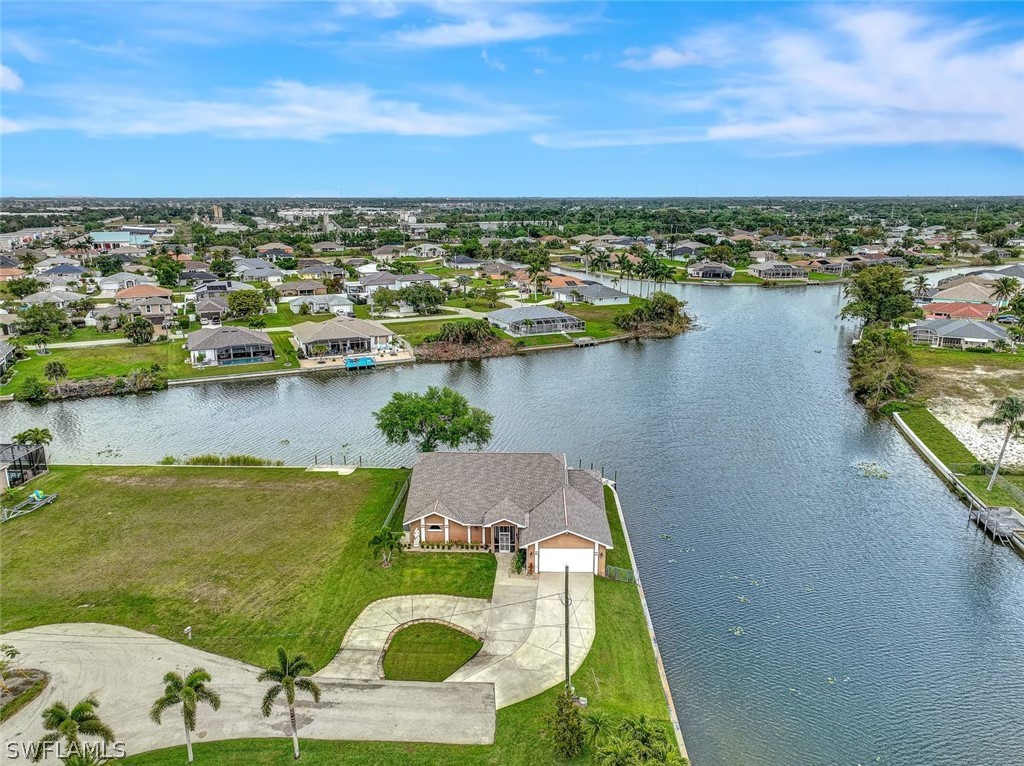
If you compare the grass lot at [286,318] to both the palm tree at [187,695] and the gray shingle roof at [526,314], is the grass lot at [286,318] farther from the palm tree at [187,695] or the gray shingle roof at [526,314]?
the palm tree at [187,695]

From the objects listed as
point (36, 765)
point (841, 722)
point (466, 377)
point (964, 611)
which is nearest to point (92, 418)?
point (466, 377)

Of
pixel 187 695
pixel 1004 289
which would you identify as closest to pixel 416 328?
pixel 187 695

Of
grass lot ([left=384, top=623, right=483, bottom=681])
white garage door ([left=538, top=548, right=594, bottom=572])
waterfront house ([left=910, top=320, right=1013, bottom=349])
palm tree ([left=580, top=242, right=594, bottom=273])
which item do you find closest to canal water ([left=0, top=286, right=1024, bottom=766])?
white garage door ([left=538, top=548, right=594, bottom=572])

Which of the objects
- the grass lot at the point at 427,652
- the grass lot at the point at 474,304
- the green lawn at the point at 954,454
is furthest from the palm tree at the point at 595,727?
the grass lot at the point at 474,304

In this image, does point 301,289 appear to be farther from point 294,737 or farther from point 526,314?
point 294,737

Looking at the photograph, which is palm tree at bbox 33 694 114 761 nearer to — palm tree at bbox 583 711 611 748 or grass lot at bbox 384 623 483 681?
grass lot at bbox 384 623 483 681

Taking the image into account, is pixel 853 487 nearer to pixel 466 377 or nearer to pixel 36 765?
pixel 466 377
